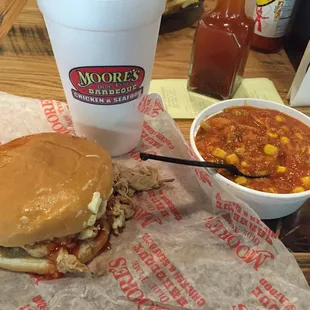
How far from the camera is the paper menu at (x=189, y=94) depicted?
1570 mm

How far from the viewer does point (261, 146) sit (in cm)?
119

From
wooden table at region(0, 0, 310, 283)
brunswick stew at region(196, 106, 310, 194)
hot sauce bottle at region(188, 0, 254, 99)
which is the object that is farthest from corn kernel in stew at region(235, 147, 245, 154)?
hot sauce bottle at region(188, 0, 254, 99)

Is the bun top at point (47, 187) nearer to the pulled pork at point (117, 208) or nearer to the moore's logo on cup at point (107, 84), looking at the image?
the pulled pork at point (117, 208)

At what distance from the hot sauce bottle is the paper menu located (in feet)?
0.19

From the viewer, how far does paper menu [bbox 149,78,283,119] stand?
1.57 m

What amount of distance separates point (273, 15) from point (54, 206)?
1.33 meters

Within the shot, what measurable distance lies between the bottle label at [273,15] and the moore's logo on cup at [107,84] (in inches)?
35.3

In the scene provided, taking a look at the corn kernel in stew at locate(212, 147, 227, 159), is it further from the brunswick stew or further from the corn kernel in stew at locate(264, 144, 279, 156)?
the corn kernel in stew at locate(264, 144, 279, 156)

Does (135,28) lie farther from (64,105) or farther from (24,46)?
(24,46)

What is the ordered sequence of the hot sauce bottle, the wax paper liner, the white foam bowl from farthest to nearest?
the hot sauce bottle → the white foam bowl → the wax paper liner

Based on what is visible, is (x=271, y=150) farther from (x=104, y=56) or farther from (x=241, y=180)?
(x=104, y=56)

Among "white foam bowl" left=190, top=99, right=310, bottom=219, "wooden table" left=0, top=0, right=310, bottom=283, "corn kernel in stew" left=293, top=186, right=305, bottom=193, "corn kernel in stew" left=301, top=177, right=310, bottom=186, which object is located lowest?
"wooden table" left=0, top=0, right=310, bottom=283

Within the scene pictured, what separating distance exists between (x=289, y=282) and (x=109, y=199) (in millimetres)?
503

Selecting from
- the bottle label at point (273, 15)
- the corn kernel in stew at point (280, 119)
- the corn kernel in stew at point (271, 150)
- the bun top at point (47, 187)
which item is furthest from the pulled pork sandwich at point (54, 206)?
the bottle label at point (273, 15)
